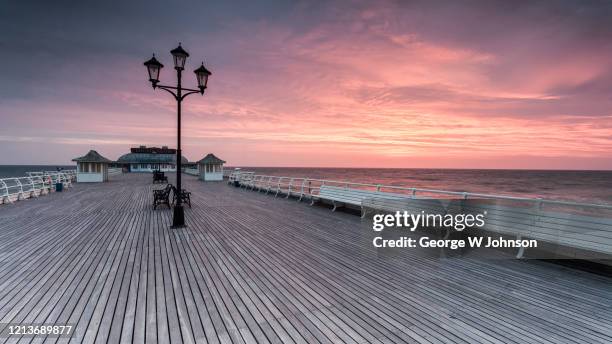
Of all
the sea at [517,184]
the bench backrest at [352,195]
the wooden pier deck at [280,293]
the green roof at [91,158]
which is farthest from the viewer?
the sea at [517,184]

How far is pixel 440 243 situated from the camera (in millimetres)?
4953

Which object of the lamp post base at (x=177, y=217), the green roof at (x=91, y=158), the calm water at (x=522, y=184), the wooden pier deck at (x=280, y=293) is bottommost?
the calm water at (x=522, y=184)

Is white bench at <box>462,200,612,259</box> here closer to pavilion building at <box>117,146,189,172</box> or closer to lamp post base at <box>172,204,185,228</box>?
lamp post base at <box>172,204,185,228</box>

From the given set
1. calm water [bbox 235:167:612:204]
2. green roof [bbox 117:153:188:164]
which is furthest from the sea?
green roof [bbox 117:153:188:164]

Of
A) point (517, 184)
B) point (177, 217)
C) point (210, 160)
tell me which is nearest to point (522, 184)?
point (517, 184)

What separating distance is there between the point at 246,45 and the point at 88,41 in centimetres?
917

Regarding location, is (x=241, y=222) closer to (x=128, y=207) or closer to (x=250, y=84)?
(x=128, y=207)

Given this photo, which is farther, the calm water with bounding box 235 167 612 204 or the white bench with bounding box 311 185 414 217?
the calm water with bounding box 235 167 612 204

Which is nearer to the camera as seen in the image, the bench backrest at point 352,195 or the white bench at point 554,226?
the white bench at point 554,226

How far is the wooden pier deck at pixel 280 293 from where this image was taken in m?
2.24

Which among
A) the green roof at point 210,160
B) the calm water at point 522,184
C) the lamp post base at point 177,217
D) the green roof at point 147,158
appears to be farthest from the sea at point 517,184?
the lamp post base at point 177,217

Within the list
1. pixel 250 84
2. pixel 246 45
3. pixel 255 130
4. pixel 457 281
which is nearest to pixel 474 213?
pixel 457 281

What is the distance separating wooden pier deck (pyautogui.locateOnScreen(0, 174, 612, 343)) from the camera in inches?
88.0

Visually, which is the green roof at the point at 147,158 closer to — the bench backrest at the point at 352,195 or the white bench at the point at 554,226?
the bench backrest at the point at 352,195
